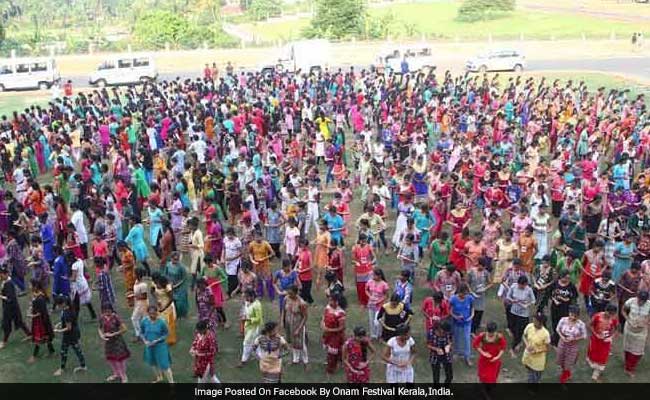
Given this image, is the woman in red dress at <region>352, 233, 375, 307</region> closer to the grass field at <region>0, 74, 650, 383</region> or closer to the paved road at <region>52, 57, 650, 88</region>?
the grass field at <region>0, 74, 650, 383</region>

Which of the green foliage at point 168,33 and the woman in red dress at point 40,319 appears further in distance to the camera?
the green foliage at point 168,33

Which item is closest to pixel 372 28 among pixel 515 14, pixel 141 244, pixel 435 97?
pixel 515 14

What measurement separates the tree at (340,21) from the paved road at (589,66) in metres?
13.6

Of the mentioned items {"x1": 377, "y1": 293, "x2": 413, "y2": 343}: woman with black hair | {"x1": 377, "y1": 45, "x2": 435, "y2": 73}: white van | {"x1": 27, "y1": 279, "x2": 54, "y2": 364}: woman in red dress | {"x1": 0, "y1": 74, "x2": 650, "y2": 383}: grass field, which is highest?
{"x1": 377, "y1": 45, "x2": 435, "y2": 73}: white van

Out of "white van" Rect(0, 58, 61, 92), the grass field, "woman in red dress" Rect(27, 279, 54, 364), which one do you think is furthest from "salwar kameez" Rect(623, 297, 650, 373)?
"white van" Rect(0, 58, 61, 92)

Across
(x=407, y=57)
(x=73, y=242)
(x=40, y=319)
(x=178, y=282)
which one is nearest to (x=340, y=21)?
(x=407, y=57)

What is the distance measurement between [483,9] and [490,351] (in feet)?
220

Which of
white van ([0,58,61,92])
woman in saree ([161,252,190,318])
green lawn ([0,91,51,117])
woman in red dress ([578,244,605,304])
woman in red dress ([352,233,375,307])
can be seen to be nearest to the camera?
woman in red dress ([578,244,605,304])

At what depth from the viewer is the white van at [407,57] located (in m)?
33.8

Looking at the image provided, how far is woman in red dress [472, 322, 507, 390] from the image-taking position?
299 inches

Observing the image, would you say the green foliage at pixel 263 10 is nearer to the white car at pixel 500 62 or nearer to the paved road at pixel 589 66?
the paved road at pixel 589 66

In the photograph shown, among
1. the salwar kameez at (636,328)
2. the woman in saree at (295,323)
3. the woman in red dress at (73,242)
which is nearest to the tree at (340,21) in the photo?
the woman in red dress at (73,242)

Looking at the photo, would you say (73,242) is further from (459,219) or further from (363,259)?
(459,219)

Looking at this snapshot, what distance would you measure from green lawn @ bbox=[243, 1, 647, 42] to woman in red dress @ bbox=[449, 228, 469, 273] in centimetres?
4343
